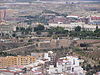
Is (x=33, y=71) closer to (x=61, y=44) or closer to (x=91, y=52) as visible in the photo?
(x=91, y=52)

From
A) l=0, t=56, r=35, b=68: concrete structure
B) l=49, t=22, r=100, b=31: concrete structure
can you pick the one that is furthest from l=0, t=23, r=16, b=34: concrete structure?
l=0, t=56, r=35, b=68: concrete structure

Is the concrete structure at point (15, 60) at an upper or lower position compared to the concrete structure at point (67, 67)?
lower

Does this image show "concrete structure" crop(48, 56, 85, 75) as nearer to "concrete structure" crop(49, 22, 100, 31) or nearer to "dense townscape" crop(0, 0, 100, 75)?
"dense townscape" crop(0, 0, 100, 75)


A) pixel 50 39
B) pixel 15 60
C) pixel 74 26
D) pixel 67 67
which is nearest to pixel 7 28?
pixel 74 26

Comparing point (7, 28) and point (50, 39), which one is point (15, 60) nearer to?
point (50, 39)

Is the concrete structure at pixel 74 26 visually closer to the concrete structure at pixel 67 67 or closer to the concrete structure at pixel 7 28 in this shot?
the concrete structure at pixel 7 28

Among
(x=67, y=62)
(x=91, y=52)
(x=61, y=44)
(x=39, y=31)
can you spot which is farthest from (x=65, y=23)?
(x=67, y=62)

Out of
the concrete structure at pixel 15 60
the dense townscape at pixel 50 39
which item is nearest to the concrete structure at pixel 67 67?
the dense townscape at pixel 50 39
